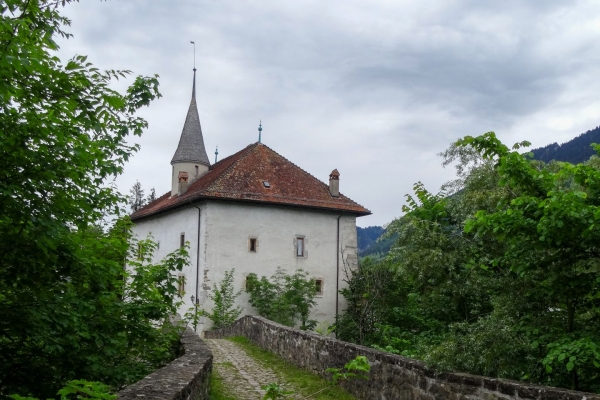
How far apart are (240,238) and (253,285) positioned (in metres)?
2.14

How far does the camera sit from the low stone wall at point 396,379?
5160mm

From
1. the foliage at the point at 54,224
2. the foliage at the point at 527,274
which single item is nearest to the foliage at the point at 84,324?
the foliage at the point at 54,224

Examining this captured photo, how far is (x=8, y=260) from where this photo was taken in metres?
5.14

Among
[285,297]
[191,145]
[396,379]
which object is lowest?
[396,379]

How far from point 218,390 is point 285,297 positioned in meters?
15.1

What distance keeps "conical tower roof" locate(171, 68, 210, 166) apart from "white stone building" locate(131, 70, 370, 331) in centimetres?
145

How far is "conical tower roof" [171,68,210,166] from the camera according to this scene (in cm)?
3052

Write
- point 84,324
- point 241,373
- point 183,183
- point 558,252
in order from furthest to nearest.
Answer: point 183,183
point 241,373
point 84,324
point 558,252

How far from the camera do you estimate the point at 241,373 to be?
1091cm

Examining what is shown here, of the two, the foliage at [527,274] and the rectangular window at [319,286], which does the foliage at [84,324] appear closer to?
the foliage at [527,274]

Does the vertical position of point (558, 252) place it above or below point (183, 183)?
below

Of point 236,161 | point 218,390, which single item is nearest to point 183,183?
point 236,161

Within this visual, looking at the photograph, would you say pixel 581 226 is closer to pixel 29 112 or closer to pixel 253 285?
pixel 29 112

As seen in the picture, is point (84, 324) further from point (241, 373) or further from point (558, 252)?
point (241, 373)
